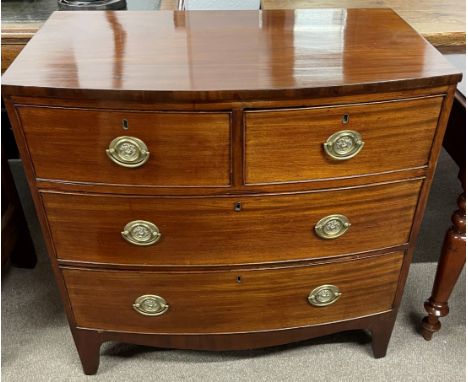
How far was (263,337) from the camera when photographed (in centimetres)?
120

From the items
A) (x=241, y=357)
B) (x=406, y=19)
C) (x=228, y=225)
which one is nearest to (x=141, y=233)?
(x=228, y=225)

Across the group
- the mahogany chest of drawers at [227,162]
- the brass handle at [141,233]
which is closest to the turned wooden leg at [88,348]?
the mahogany chest of drawers at [227,162]

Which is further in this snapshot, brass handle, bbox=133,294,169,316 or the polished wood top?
brass handle, bbox=133,294,169,316

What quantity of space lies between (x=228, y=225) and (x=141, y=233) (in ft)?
0.55

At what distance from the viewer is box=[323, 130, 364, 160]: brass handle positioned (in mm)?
900

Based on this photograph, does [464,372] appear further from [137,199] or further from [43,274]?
[43,274]

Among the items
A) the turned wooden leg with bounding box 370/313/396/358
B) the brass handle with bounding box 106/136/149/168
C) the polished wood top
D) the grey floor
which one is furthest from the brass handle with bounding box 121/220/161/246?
the turned wooden leg with bounding box 370/313/396/358

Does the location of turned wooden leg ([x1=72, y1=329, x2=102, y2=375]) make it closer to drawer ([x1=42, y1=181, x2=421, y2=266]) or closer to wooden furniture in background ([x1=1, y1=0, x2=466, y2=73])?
drawer ([x1=42, y1=181, x2=421, y2=266])

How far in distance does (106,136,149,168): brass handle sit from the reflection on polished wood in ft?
2.14

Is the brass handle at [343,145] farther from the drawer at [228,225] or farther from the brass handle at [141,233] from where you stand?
the brass handle at [141,233]

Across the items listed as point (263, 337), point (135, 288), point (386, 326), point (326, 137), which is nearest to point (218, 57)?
point (326, 137)

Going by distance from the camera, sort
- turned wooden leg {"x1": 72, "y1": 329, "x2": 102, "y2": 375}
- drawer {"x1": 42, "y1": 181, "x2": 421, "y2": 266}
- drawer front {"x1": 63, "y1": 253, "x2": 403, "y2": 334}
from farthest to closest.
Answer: turned wooden leg {"x1": 72, "y1": 329, "x2": 102, "y2": 375} → drawer front {"x1": 63, "y1": 253, "x2": 403, "y2": 334} → drawer {"x1": 42, "y1": 181, "x2": 421, "y2": 266}

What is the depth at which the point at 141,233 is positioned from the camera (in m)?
1.00

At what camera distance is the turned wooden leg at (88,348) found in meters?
1.19
